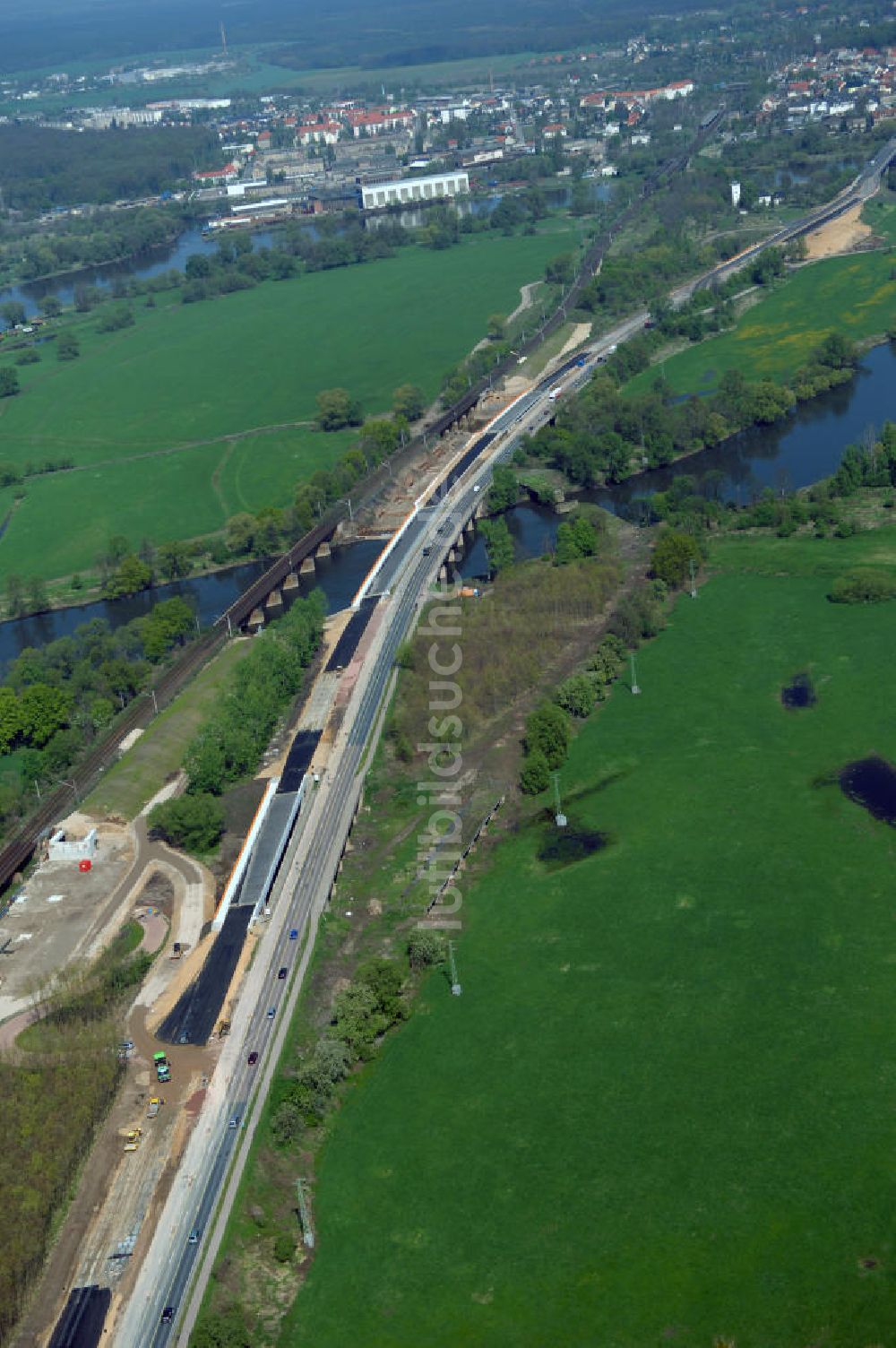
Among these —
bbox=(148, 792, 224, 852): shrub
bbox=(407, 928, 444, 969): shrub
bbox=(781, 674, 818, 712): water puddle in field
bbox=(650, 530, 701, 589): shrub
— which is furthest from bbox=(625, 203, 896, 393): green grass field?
bbox=(407, 928, 444, 969): shrub

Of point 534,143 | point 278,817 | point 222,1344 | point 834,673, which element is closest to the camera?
point 222,1344

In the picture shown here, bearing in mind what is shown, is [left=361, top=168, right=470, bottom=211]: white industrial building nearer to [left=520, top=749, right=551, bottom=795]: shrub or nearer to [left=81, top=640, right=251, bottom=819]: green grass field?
[left=81, top=640, right=251, bottom=819]: green grass field

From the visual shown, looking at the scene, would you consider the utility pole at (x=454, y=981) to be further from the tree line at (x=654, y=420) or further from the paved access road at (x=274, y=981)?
the tree line at (x=654, y=420)

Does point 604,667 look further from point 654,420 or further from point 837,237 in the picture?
point 837,237

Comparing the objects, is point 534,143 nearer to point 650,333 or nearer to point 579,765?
point 650,333

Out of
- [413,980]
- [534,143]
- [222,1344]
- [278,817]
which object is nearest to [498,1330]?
[222,1344]

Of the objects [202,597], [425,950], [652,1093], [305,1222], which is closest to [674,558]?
[202,597]
